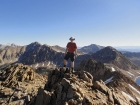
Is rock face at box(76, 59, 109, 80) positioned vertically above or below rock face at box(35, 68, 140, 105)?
below

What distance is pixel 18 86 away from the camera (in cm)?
4966

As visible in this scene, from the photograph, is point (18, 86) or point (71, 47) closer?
point (71, 47)

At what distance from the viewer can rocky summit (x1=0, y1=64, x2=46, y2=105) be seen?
39209mm

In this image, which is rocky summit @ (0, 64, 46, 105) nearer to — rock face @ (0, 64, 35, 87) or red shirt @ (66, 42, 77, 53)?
rock face @ (0, 64, 35, 87)

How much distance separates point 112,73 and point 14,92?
79488 millimetres

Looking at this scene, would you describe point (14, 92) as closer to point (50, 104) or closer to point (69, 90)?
point (50, 104)

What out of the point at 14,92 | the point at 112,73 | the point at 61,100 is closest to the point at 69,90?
the point at 61,100

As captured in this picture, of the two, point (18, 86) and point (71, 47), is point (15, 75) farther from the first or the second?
point (71, 47)

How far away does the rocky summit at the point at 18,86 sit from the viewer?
39209mm

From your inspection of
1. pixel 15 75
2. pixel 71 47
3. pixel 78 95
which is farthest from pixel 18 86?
pixel 78 95

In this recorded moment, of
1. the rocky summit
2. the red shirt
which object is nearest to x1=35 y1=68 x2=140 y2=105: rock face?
the red shirt

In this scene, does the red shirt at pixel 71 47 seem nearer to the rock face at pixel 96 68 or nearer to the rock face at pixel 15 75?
the rock face at pixel 15 75

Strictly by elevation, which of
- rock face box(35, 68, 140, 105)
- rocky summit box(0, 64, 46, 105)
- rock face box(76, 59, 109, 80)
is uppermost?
rock face box(35, 68, 140, 105)

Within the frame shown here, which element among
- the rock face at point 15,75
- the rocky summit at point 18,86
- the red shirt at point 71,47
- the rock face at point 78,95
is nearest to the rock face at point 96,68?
the rock face at point 15,75
